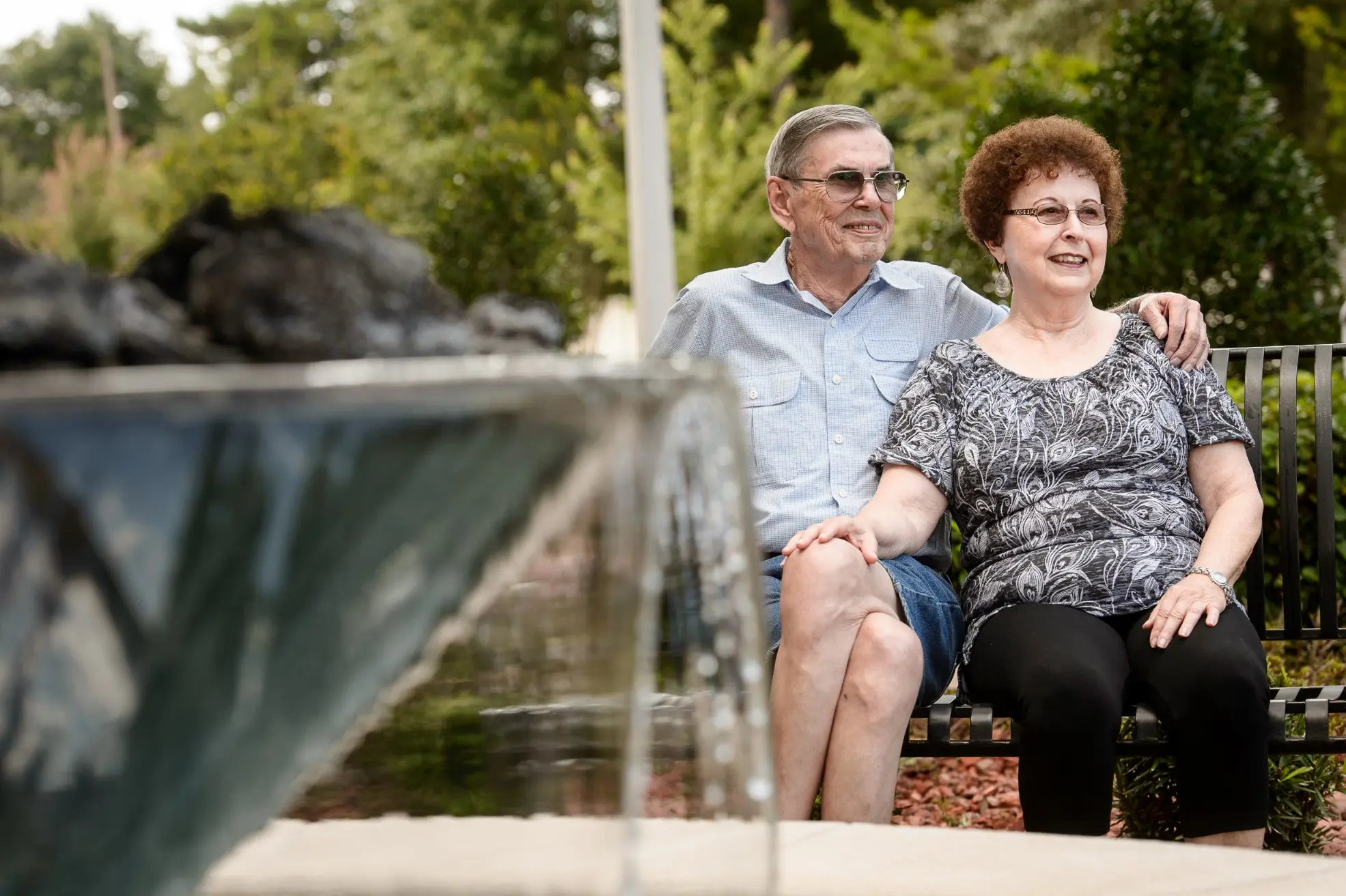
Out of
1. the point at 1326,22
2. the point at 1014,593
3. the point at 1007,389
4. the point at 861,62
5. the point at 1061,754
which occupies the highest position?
the point at 861,62

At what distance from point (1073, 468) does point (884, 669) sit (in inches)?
21.2

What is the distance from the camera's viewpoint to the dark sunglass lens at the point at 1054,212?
2.38m

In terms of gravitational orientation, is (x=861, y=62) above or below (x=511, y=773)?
above

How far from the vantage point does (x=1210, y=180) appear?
4.96m

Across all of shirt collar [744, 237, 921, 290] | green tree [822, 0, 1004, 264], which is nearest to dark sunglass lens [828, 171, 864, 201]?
shirt collar [744, 237, 921, 290]

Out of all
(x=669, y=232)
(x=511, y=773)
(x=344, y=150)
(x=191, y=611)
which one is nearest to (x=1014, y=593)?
(x=511, y=773)

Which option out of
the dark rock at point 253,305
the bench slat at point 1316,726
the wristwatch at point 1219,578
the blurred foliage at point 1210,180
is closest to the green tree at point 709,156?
the blurred foliage at point 1210,180

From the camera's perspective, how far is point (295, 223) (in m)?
0.95

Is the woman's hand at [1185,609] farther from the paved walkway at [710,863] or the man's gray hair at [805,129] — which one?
the man's gray hair at [805,129]

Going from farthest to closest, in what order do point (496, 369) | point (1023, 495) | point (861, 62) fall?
point (861, 62) < point (1023, 495) < point (496, 369)

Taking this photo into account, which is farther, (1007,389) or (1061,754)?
(1007,389)

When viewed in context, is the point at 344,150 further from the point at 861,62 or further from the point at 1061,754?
the point at 1061,754

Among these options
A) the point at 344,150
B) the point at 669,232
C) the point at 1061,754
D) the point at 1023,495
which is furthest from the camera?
the point at 344,150

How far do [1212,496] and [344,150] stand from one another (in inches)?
786
